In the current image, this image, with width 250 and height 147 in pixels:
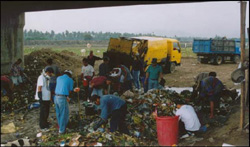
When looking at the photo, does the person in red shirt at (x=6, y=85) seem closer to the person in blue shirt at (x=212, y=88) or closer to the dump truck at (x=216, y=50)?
the person in blue shirt at (x=212, y=88)

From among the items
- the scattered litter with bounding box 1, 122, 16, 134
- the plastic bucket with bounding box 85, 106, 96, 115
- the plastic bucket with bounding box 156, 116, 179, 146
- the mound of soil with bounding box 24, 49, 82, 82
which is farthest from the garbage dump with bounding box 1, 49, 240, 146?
the mound of soil with bounding box 24, 49, 82, 82

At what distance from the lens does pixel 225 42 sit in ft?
91.8

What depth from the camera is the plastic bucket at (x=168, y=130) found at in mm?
7617

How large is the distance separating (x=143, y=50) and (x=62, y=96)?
1033cm

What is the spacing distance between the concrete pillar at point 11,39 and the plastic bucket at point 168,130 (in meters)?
8.37

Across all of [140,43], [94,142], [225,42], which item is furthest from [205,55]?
[94,142]

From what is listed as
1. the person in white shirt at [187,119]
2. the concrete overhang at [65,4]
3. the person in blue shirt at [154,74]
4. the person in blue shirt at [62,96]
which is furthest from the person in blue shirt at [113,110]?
the person in blue shirt at [154,74]

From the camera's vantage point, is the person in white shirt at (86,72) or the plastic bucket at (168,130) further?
the person in white shirt at (86,72)

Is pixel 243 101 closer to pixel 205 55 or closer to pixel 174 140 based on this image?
pixel 174 140

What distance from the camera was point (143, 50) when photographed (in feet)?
59.0

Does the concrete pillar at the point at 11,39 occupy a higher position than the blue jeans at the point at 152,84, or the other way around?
the concrete pillar at the point at 11,39

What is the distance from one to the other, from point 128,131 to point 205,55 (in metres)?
21.2

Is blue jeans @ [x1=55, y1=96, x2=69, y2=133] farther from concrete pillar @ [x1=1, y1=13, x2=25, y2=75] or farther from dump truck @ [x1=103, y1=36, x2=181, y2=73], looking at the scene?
dump truck @ [x1=103, y1=36, x2=181, y2=73]

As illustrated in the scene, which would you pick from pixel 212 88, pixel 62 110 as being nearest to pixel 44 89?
pixel 62 110
